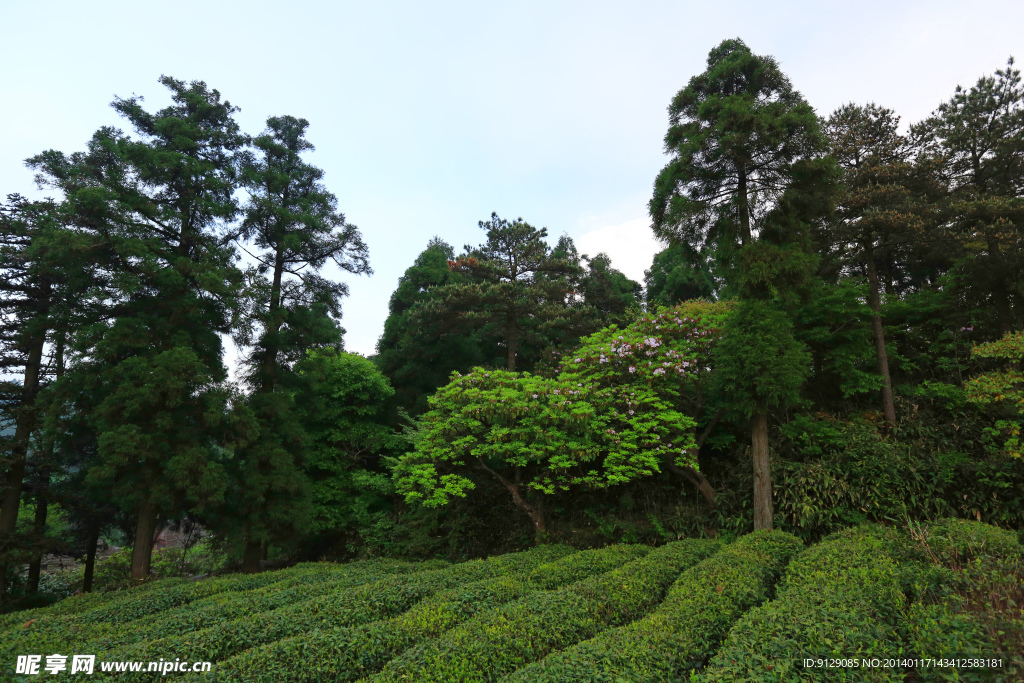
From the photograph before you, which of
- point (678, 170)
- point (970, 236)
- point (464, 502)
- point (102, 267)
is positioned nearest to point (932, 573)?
point (678, 170)

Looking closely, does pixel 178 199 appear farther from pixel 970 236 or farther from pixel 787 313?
pixel 970 236

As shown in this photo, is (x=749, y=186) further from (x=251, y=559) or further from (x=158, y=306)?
(x=251, y=559)

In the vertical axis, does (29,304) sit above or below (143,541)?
above

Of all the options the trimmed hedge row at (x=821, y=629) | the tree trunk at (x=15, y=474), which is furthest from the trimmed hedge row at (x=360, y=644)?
the tree trunk at (x=15, y=474)

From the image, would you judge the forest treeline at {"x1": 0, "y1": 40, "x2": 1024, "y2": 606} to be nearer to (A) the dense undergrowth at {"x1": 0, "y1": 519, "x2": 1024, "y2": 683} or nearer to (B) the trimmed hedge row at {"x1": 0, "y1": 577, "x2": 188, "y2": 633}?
(B) the trimmed hedge row at {"x1": 0, "y1": 577, "x2": 188, "y2": 633}

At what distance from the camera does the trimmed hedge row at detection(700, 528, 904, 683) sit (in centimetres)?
403

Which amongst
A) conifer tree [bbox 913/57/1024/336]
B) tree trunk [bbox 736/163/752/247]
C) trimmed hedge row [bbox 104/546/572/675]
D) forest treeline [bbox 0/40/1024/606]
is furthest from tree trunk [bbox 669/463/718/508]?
conifer tree [bbox 913/57/1024/336]

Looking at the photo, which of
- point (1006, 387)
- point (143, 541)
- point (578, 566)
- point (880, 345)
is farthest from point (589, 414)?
point (143, 541)

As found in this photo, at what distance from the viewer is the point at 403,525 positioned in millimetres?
16125

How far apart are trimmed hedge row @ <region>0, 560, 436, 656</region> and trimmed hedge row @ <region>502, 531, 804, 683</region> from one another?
6.47m

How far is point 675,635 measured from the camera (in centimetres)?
507

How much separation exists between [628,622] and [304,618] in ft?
15.5

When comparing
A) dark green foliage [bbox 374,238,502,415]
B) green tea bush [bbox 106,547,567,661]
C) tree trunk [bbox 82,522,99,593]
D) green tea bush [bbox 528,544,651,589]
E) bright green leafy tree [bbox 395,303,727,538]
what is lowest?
tree trunk [bbox 82,522,99,593]

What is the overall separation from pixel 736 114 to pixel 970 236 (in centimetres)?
821
